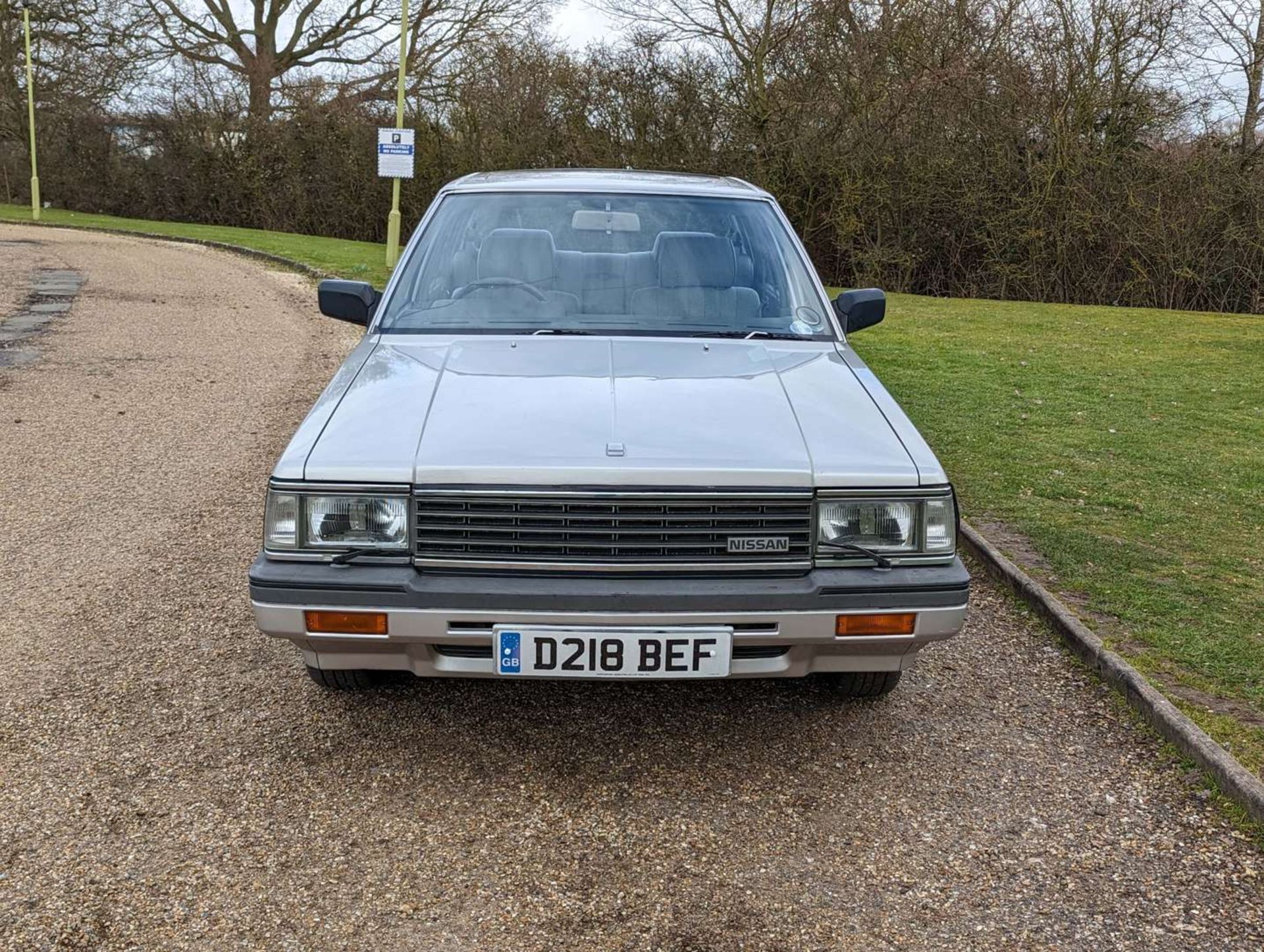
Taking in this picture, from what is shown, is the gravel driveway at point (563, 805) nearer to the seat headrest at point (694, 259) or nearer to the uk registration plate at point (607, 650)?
the uk registration plate at point (607, 650)

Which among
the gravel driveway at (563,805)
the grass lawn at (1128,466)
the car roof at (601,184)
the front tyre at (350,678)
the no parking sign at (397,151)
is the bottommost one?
the gravel driveway at (563,805)

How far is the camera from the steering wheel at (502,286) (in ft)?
14.4

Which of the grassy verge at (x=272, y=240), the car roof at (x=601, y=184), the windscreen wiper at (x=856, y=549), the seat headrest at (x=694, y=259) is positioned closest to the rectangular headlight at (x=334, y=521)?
the windscreen wiper at (x=856, y=549)

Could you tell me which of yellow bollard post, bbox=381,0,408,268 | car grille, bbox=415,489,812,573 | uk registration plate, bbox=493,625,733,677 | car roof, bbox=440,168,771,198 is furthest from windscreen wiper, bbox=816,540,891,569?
yellow bollard post, bbox=381,0,408,268

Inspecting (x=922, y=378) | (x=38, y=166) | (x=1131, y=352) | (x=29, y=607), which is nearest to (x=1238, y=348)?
(x=1131, y=352)

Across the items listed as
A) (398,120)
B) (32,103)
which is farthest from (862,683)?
(32,103)

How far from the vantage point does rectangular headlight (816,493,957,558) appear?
10.5 feet

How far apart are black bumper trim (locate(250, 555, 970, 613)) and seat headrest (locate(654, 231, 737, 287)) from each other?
5.48ft

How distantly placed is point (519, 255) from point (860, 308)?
4.61ft

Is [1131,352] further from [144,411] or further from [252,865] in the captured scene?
[252,865]

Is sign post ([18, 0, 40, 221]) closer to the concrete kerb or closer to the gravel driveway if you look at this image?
the gravel driveway

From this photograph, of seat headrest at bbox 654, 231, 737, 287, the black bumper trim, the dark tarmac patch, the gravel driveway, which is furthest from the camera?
the dark tarmac patch

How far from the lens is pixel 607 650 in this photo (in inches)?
121

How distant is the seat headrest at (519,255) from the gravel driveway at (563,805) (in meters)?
1.58
